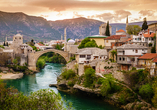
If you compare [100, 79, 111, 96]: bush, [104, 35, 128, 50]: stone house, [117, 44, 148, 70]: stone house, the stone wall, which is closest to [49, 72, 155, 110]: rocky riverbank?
[100, 79, 111, 96]: bush

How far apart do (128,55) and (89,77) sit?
5962 mm

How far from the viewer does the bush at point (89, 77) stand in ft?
96.3

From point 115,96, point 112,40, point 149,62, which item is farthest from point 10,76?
point 149,62

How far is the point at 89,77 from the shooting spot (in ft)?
97.4

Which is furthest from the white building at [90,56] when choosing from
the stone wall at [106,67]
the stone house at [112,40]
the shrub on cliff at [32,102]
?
the shrub on cliff at [32,102]

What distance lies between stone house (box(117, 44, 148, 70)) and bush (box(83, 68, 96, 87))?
13.4 ft

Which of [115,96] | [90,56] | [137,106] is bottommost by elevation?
[137,106]

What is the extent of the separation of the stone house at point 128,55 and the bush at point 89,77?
4087 mm

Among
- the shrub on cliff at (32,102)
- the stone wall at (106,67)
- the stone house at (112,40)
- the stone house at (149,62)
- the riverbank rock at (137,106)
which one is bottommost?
the riverbank rock at (137,106)

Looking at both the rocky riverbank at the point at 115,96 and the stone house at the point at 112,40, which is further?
the stone house at the point at 112,40

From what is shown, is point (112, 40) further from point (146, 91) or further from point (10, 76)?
point (10, 76)

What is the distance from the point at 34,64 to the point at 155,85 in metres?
37.9

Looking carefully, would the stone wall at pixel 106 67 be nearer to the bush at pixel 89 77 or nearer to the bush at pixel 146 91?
the bush at pixel 89 77

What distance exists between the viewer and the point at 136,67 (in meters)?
27.8
